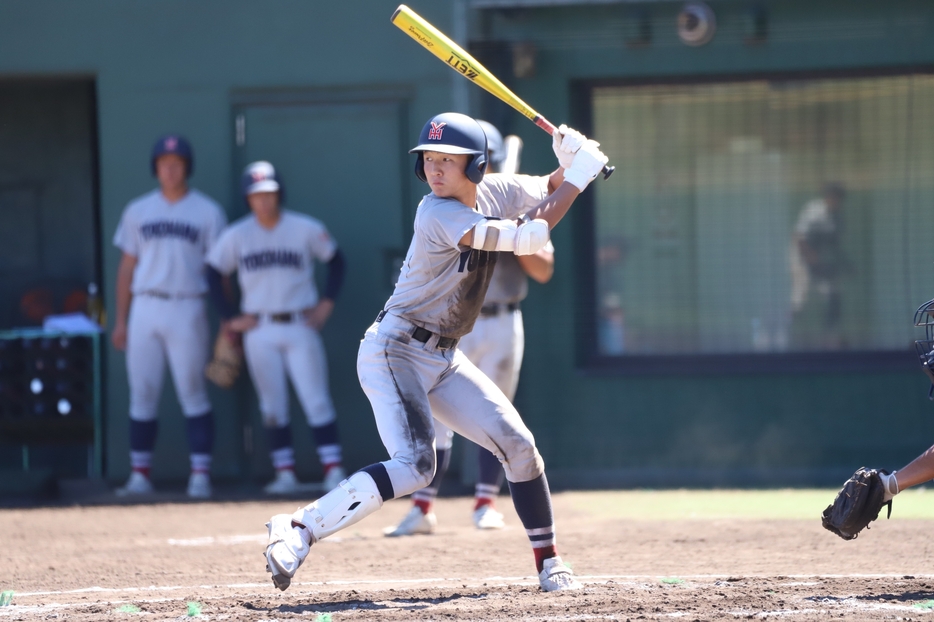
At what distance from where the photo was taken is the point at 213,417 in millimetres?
8969

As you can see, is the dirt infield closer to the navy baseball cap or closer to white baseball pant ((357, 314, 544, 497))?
white baseball pant ((357, 314, 544, 497))

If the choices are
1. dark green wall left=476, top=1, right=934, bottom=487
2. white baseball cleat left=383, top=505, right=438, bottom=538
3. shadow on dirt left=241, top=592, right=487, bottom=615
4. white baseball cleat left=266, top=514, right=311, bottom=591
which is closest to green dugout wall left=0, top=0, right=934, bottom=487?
dark green wall left=476, top=1, right=934, bottom=487

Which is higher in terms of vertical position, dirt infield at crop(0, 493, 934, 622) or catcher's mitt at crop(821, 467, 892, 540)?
catcher's mitt at crop(821, 467, 892, 540)

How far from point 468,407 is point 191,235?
4519 mm

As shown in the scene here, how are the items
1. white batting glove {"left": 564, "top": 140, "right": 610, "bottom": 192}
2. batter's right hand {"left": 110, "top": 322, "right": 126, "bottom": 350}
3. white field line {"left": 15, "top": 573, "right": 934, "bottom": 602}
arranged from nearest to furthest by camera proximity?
white batting glove {"left": 564, "top": 140, "right": 610, "bottom": 192} → white field line {"left": 15, "top": 573, "right": 934, "bottom": 602} → batter's right hand {"left": 110, "top": 322, "right": 126, "bottom": 350}

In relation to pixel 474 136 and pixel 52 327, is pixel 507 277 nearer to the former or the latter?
pixel 474 136

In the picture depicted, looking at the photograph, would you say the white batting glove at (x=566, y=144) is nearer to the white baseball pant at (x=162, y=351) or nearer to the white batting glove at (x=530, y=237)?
the white batting glove at (x=530, y=237)

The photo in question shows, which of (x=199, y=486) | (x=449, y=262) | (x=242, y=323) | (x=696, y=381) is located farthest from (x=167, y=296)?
(x=449, y=262)

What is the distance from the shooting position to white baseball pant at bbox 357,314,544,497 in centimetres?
470

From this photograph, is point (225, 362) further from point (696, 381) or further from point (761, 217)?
Result: point (761, 217)

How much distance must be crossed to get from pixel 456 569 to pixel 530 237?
6.21ft

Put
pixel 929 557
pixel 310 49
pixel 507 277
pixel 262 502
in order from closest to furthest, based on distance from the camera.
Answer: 1. pixel 929 557
2. pixel 507 277
3. pixel 262 502
4. pixel 310 49

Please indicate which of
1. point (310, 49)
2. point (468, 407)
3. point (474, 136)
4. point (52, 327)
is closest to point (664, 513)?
point (468, 407)

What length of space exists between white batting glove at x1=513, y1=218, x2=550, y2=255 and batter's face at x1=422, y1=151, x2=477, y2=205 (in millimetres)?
346
